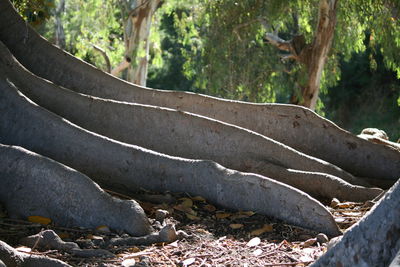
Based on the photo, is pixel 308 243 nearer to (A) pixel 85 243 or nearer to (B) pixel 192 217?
(B) pixel 192 217

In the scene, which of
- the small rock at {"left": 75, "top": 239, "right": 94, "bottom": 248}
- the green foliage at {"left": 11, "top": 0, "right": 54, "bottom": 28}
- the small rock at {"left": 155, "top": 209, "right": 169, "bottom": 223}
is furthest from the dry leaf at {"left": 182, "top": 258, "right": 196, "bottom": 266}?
the green foliage at {"left": 11, "top": 0, "right": 54, "bottom": 28}

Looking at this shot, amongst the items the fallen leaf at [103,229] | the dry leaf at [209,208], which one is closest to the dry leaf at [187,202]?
the dry leaf at [209,208]

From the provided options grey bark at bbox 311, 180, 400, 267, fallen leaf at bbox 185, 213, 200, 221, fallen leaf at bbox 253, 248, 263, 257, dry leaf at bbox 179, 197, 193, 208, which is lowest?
fallen leaf at bbox 253, 248, 263, 257

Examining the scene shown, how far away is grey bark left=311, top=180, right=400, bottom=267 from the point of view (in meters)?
2.69

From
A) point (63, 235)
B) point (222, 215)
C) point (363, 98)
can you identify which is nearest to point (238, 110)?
point (222, 215)

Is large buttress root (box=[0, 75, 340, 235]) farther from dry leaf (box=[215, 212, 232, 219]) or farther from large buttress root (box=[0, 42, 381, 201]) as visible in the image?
large buttress root (box=[0, 42, 381, 201])

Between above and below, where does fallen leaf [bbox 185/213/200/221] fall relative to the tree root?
above

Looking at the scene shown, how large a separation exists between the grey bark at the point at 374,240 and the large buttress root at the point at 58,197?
5.15 ft

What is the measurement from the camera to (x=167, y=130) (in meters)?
5.48

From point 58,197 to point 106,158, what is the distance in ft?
2.31

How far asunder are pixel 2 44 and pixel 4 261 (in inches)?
109

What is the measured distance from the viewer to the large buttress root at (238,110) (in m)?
6.00

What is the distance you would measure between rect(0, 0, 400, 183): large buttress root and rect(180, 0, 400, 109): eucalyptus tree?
5.31m

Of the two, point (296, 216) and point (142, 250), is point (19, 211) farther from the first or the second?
point (296, 216)
